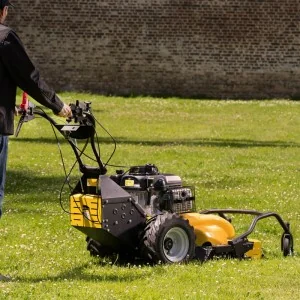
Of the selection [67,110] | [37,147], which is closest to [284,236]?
[67,110]

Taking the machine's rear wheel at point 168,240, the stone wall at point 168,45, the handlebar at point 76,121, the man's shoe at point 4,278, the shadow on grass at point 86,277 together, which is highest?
the stone wall at point 168,45

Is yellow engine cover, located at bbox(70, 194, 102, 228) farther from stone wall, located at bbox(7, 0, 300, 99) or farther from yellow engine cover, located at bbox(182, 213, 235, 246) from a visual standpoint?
stone wall, located at bbox(7, 0, 300, 99)

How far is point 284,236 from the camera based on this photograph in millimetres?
9164

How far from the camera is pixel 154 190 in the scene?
8633 mm

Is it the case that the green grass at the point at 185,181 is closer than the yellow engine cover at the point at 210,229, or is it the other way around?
the green grass at the point at 185,181

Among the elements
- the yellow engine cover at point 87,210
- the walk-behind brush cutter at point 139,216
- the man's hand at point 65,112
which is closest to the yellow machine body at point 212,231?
the walk-behind brush cutter at point 139,216

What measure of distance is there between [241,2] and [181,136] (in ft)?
34.2

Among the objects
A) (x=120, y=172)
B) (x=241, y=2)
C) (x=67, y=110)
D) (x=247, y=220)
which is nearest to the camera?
(x=67, y=110)

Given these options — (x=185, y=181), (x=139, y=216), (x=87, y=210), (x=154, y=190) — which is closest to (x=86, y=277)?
(x=87, y=210)

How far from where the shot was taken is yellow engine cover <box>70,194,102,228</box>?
802 cm

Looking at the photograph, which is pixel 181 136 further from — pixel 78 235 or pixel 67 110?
pixel 67 110

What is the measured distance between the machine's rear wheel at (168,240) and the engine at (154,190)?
36cm

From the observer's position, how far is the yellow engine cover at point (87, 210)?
26.3 ft

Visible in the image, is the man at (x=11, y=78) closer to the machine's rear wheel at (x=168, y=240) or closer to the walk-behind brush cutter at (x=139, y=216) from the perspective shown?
the walk-behind brush cutter at (x=139, y=216)
